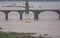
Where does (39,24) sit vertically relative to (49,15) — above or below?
below

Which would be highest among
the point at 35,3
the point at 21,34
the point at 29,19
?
the point at 35,3

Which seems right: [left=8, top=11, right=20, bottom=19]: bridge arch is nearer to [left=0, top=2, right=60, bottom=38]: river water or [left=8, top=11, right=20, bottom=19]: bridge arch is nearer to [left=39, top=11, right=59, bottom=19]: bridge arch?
[left=0, top=2, right=60, bottom=38]: river water

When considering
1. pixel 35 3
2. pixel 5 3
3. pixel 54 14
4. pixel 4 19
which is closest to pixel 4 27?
pixel 4 19

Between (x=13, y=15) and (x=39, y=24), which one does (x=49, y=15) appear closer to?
(x=39, y=24)

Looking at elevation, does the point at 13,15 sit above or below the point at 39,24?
above

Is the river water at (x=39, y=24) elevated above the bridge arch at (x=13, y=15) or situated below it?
below

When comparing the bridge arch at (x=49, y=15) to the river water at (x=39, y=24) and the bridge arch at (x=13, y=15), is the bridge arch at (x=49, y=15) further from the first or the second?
the bridge arch at (x=13, y=15)

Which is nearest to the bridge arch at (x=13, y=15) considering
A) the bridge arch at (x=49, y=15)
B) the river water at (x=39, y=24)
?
the river water at (x=39, y=24)

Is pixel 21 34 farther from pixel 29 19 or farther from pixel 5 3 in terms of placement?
pixel 5 3

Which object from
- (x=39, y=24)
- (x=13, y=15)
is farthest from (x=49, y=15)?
(x=13, y=15)

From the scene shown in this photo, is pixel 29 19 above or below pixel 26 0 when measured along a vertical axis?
below
